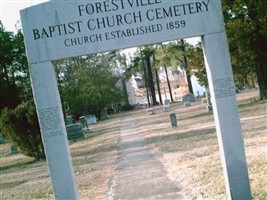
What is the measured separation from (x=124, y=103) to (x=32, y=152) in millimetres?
53428

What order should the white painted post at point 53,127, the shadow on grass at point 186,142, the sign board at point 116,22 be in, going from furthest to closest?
the shadow on grass at point 186,142 < the white painted post at point 53,127 < the sign board at point 116,22

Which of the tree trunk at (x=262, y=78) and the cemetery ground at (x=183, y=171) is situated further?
the tree trunk at (x=262, y=78)

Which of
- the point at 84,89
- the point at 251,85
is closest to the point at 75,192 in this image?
the point at 84,89

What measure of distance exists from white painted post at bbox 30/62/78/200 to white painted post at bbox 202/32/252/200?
2.54 m

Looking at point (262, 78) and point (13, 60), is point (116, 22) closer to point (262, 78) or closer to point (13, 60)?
point (262, 78)

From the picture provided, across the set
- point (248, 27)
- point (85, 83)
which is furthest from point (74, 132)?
point (85, 83)

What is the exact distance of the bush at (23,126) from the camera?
17359 millimetres

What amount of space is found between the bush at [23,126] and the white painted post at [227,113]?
12.1m

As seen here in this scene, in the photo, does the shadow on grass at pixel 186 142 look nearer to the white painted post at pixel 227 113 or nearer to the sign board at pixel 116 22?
the white painted post at pixel 227 113

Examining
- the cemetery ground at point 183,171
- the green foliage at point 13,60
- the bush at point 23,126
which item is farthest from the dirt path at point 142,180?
the green foliage at point 13,60

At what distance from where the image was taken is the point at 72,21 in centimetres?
632

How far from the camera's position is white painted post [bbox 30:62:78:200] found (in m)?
6.43

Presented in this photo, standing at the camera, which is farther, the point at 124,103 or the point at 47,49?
the point at 124,103

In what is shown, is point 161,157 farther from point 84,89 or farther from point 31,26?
point 84,89
